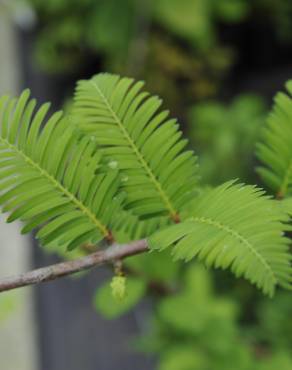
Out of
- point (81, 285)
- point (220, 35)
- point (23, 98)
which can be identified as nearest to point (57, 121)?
point (23, 98)

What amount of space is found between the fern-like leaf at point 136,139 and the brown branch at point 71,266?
3 cm

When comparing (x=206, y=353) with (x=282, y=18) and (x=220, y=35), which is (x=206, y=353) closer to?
(x=282, y=18)

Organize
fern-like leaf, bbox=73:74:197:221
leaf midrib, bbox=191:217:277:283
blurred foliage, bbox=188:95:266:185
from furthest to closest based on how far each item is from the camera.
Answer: blurred foliage, bbox=188:95:266:185 → fern-like leaf, bbox=73:74:197:221 → leaf midrib, bbox=191:217:277:283

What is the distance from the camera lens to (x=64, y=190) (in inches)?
17.9

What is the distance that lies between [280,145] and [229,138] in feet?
4.15

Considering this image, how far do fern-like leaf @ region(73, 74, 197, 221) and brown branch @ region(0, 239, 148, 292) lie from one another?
3 cm

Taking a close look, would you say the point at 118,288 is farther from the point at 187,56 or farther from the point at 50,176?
the point at 187,56

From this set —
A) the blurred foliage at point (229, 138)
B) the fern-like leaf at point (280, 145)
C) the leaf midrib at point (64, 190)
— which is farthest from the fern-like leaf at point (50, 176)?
the blurred foliage at point (229, 138)

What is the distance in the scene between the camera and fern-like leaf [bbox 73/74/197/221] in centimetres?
47

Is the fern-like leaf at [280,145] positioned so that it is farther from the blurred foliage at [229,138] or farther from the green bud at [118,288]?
the blurred foliage at [229,138]

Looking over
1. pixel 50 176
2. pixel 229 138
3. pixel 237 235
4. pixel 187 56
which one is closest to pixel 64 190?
pixel 50 176

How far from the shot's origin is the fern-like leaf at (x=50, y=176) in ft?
1.45

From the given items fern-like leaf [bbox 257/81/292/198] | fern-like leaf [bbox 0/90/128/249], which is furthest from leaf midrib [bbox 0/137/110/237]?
fern-like leaf [bbox 257/81/292/198]

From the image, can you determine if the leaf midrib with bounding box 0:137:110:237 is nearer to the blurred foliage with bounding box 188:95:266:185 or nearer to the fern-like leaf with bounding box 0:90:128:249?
the fern-like leaf with bounding box 0:90:128:249
